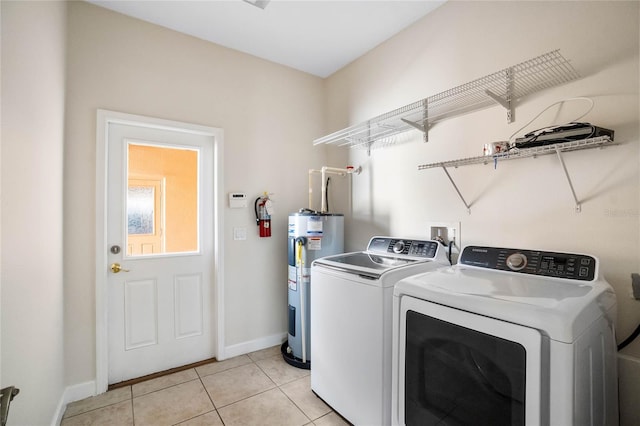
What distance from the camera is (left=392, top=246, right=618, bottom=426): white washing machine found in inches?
35.6

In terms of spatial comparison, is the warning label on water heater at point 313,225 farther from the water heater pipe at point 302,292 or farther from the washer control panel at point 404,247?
the washer control panel at point 404,247

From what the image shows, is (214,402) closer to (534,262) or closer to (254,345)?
(254,345)

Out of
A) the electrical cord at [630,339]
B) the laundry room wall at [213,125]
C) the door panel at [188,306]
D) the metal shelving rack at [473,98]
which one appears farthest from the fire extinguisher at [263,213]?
the electrical cord at [630,339]

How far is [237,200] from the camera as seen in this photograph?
2.58m

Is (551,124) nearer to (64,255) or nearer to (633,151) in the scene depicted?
(633,151)

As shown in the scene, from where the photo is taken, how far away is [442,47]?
2.04m

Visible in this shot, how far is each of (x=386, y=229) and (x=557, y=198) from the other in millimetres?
1173

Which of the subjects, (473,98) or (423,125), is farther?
(423,125)

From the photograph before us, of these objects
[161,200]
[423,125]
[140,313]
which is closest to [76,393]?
[140,313]

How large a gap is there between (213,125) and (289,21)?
102cm

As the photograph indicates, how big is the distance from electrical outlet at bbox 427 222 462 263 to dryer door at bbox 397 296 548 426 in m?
0.80

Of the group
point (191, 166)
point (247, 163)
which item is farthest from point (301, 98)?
point (191, 166)

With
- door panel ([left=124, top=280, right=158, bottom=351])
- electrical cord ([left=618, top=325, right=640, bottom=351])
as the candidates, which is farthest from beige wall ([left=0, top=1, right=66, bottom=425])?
electrical cord ([left=618, top=325, right=640, bottom=351])

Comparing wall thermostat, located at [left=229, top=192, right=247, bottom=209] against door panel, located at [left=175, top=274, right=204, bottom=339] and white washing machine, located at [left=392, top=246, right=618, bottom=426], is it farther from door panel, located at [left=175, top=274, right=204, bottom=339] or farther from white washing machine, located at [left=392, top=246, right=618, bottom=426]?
white washing machine, located at [left=392, top=246, right=618, bottom=426]
